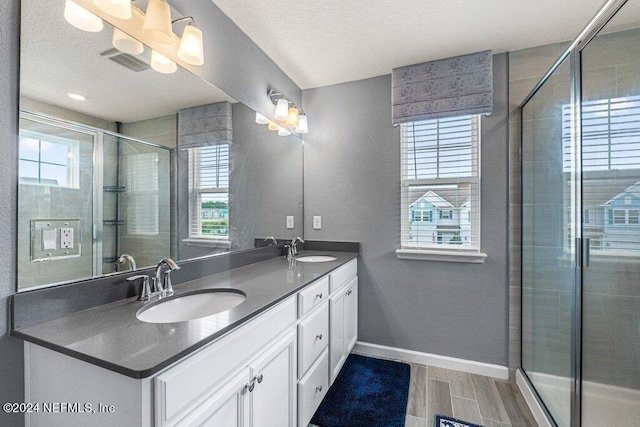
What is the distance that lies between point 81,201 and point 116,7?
744 millimetres

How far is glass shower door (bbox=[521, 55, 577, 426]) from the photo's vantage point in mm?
1456

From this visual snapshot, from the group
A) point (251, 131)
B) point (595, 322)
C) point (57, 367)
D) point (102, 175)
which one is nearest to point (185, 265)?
point (102, 175)

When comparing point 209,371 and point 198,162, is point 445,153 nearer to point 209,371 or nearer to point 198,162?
point 198,162

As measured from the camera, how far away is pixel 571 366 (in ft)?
4.60

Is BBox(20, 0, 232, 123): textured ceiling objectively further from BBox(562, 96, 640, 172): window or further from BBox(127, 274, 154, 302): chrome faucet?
BBox(562, 96, 640, 172): window

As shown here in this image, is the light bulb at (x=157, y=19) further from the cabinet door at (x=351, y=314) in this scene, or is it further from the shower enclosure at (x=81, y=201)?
the cabinet door at (x=351, y=314)

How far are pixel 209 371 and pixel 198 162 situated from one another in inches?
43.9

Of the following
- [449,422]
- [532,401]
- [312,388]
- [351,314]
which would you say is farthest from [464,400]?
[312,388]

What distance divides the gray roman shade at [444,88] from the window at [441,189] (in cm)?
10

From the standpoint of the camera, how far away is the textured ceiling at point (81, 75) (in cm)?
93

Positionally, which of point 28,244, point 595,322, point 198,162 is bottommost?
point 595,322

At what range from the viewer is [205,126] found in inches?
64.2

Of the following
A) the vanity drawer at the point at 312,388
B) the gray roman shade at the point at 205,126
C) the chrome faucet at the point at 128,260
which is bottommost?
the vanity drawer at the point at 312,388

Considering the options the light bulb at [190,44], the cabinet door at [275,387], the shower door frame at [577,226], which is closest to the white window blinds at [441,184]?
the shower door frame at [577,226]
